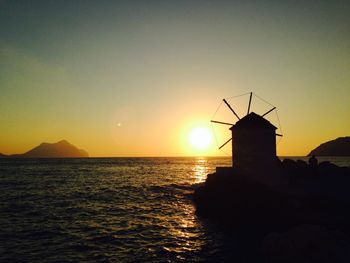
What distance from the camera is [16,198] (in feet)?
103

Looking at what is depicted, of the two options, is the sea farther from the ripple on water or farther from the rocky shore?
the rocky shore

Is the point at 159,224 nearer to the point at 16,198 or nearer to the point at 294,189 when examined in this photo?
the point at 294,189

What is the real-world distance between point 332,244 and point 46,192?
34700 millimetres

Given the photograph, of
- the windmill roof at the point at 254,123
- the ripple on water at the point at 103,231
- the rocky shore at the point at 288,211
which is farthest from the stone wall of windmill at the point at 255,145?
the ripple on water at the point at 103,231

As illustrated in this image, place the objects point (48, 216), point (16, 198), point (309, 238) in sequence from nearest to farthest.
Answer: point (309, 238)
point (48, 216)
point (16, 198)

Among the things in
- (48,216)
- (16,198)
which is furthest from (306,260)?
(16,198)

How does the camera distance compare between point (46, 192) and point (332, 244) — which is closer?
point (332, 244)

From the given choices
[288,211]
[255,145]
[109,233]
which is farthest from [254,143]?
[109,233]

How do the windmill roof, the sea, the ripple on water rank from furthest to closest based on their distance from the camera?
the windmill roof, the ripple on water, the sea

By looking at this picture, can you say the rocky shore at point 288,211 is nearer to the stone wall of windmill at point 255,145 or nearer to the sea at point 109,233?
the stone wall of windmill at point 255,145

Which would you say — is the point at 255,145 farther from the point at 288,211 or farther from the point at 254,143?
the point at 288,211

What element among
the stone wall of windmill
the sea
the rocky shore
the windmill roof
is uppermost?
the windmill roof

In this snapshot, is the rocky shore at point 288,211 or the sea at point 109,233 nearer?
the rocky shore at point 288,211

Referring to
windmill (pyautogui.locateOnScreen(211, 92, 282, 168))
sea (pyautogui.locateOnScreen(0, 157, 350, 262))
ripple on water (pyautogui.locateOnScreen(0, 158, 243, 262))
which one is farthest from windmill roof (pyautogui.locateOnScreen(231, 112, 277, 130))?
ripple on water (pyautogui.locateOnScreen(0, 158, 243, 262))
